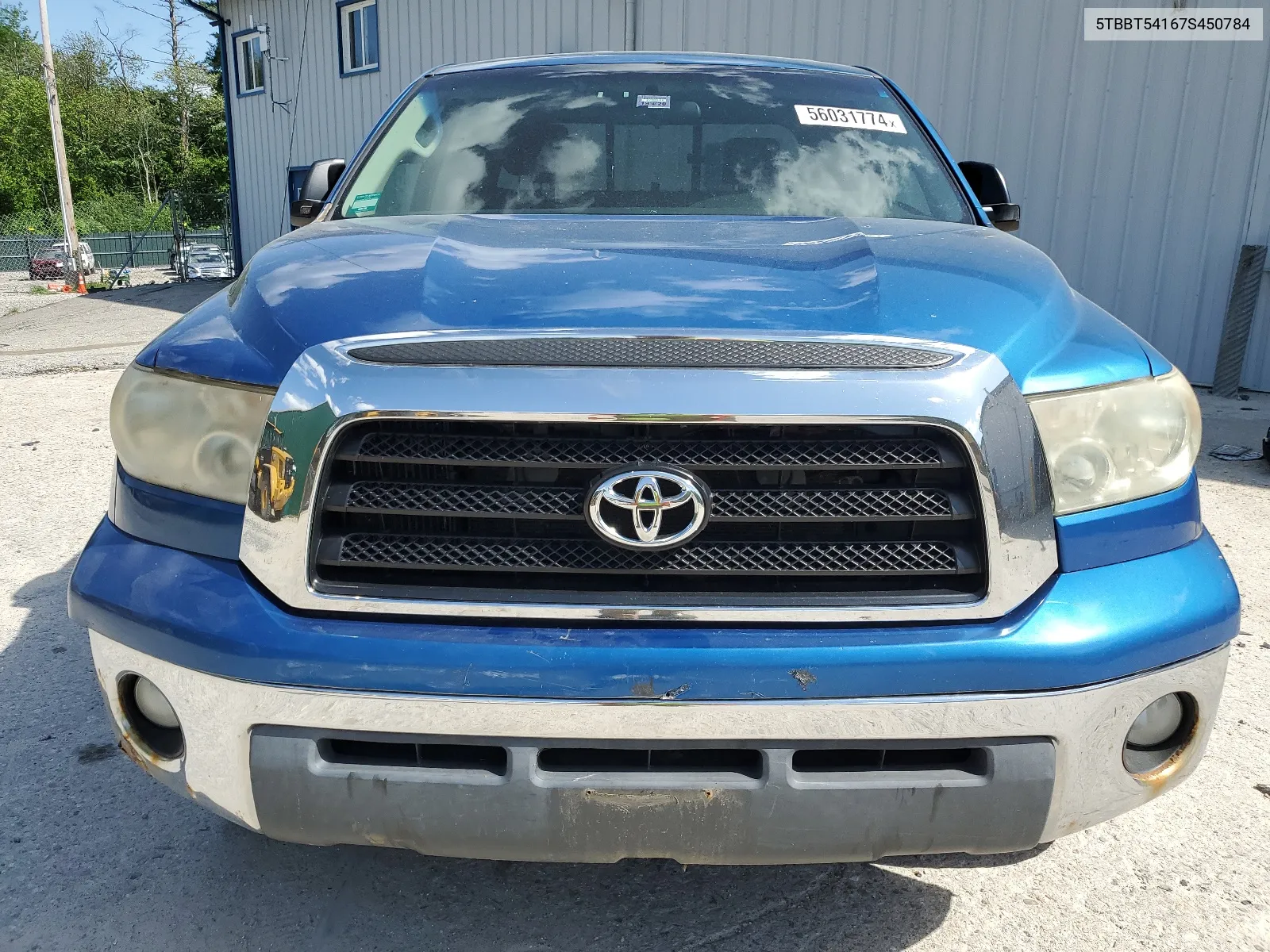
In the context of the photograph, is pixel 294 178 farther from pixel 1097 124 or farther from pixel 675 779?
pixel 675 779

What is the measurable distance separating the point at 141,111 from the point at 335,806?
5780 cm

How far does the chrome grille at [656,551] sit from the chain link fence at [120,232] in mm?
29193

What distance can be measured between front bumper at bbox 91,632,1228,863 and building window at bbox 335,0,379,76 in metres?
14.0

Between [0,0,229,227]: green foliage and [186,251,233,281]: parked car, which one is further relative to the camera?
[0,0,229,227]: green foliage

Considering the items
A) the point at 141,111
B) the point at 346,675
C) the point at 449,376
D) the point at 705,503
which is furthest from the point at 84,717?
the point at 141,111

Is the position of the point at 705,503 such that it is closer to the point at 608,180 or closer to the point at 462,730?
the point at 462,730

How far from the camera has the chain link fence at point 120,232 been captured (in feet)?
113

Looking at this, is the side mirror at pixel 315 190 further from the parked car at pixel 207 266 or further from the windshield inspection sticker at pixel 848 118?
the parked car at pixel 207 266

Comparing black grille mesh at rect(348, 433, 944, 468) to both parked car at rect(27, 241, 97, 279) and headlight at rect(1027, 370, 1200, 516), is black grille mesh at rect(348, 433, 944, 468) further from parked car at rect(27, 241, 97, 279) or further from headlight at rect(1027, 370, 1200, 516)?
parked car at rect(27, 241, 97, 279)

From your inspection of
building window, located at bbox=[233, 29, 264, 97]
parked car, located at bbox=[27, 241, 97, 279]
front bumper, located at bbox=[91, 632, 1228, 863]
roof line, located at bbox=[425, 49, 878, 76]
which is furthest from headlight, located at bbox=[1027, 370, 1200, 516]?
parked car, located at bbox=[27, 241, 97, 279]

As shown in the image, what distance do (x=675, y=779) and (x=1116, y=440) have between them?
91 centimetres

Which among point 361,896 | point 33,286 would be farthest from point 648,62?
point 33,286

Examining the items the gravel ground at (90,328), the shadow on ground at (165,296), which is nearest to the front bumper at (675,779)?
the gravel ground at (90,328)

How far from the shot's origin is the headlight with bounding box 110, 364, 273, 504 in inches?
62.9
